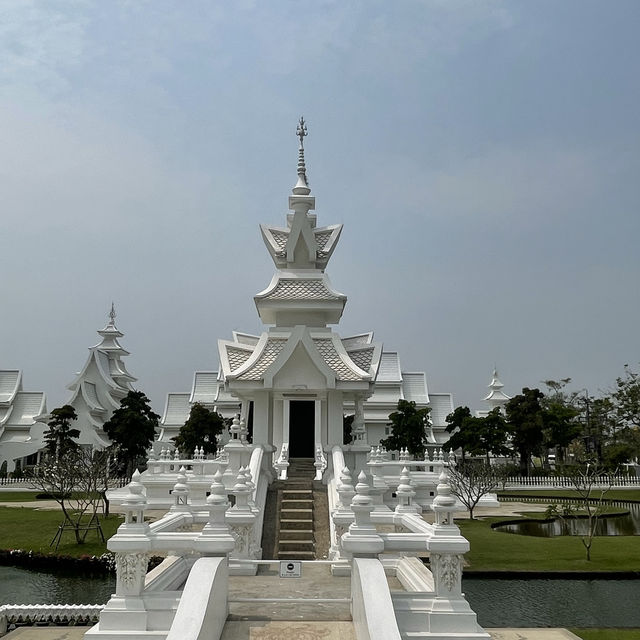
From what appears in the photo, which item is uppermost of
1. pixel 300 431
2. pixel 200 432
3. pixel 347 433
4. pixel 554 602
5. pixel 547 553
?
pixel 200 432

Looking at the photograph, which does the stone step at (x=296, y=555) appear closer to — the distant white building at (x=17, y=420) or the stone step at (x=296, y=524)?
the stone step at (x=296, y=524)

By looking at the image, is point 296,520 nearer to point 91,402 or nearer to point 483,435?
point 483,435

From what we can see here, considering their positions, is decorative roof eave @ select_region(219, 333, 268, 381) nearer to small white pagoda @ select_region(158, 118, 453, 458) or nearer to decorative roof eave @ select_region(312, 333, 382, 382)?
small white pagoda @ select_region(158, 118, 453, 458)

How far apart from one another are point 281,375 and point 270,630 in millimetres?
10583

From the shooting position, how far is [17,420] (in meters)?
56.4

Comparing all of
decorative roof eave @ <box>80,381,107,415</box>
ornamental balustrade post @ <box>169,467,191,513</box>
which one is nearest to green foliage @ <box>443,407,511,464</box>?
decorative roof eave @ <box>80,381,107,415</box>

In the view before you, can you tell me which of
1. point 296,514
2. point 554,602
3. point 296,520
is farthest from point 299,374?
point 554,602

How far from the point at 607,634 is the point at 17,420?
180ft

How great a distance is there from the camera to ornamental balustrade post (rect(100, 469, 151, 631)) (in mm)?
7973

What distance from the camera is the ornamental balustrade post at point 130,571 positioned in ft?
26.2

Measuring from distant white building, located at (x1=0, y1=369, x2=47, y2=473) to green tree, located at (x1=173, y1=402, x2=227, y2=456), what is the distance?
15606mm

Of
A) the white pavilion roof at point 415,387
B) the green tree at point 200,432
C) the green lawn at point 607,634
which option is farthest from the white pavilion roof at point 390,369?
the green lawn at point 607,634

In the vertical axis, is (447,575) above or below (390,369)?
below

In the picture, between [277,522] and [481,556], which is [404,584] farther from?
[481,556]
